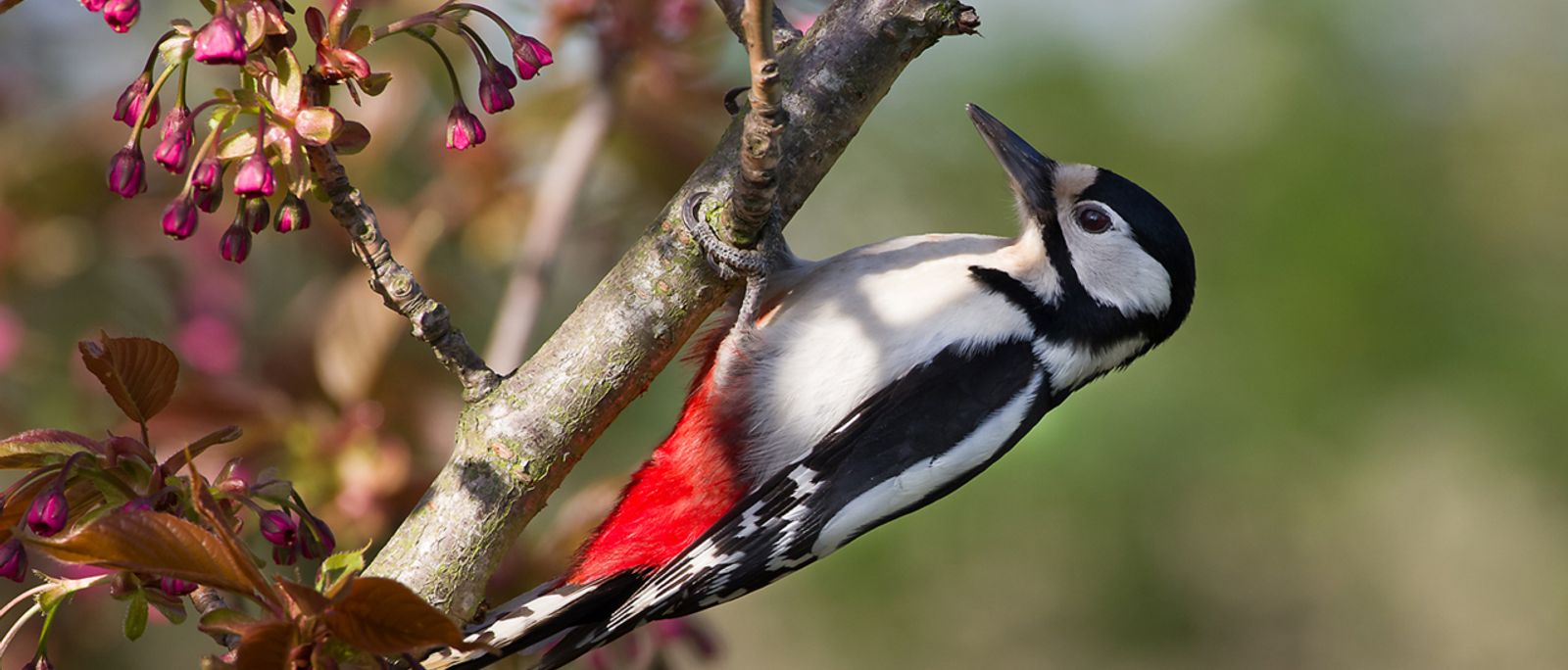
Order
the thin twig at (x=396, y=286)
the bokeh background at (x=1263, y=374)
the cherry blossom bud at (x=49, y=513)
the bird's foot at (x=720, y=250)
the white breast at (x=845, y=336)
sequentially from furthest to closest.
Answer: the bokeh background at (x=1263, y=374)
the white breast at (x=845, y=336)
the bird's foot at (x=720, y=250)
the thin twig at (x=396, y=286)
the cherry blossom bud at (x=49, y=513)

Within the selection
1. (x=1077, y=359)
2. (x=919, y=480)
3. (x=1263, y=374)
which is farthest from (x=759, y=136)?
(x=1263, y=374)

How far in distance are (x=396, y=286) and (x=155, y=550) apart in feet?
2.16

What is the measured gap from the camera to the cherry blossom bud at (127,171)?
5.35ft

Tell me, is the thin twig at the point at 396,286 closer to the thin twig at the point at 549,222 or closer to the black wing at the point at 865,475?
the thin twig at the point at 549,222

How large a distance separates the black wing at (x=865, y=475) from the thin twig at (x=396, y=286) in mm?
771

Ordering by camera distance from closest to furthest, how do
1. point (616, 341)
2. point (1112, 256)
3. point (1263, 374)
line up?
point (616, 341)
point (1112, 256)
point (1263, 374)

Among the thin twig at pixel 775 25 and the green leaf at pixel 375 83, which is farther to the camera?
the thin twig at pixel 775 25

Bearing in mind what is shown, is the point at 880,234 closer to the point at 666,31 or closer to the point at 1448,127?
the point at 1448,127

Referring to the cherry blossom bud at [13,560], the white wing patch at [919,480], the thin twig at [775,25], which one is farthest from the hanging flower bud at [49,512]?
the white wing patch at [919,480]

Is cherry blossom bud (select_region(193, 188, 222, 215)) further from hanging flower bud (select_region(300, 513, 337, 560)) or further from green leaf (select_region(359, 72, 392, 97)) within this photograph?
hanging flower bud (select_region(300, 513, 337, 560))

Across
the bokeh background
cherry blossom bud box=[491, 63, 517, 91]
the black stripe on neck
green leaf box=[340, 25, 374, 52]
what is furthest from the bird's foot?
the bokeh background

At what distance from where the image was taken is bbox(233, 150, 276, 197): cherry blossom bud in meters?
1.55

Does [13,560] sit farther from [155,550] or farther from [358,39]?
[358,39]

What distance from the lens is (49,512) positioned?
56.3 inches
